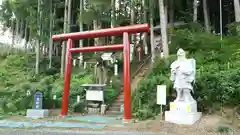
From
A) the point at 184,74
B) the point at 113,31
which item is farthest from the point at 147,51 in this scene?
the point at 184,74

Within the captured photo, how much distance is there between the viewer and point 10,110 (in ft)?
39.8

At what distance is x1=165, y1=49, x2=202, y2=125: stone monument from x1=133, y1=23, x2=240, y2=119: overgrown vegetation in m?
0.58

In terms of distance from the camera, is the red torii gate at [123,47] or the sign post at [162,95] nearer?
the sign post at [162,95]

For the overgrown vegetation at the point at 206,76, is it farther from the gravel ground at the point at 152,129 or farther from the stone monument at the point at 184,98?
the gravel ground at the point at 152,129

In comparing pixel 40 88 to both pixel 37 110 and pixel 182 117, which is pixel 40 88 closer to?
pixel 37 110

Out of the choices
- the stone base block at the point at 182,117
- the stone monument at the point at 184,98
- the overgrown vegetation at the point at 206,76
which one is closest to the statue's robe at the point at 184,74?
the stone monument at the point at 184,98

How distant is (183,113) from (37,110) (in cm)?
660

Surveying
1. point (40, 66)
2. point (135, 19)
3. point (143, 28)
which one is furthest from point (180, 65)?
point (40, 66)

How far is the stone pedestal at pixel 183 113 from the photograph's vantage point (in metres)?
8.09

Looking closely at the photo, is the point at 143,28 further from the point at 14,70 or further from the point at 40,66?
the point at 14,70

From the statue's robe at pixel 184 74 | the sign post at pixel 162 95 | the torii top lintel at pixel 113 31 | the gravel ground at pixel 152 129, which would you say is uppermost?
the torii top lintel at pixel 113 31

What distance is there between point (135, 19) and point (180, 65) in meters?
11.6

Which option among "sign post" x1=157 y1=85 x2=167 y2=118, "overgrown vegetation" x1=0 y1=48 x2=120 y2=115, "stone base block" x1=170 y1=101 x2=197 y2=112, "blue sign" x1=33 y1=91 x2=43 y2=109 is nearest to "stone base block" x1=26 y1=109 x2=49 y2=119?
"blue sign" x1=33 y1=91 x2=43 y2=109

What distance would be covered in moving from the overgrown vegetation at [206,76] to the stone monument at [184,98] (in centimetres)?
58
